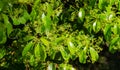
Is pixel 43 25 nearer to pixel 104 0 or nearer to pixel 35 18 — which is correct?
pixel 35 18

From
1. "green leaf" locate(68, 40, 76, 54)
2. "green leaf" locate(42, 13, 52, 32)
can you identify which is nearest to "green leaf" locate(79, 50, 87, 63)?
"green leaf" locate(68, 40, 76, 54)

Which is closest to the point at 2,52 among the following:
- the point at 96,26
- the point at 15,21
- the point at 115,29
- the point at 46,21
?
the point at 15,21

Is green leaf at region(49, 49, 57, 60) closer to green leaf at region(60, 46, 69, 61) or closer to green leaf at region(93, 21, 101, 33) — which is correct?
green leaf at region(60, 46, 69, 61)

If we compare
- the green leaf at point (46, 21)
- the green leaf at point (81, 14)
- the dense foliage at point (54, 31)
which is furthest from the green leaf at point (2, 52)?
the green leaf at point (81, 14)

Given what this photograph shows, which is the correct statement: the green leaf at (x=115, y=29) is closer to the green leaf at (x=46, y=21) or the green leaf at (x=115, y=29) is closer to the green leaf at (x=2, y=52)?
the green leaf at (x=46, y=21)

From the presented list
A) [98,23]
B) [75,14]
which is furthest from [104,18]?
[75,14]

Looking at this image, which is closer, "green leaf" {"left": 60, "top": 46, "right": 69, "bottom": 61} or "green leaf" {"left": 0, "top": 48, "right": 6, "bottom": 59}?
"green leaf" {"left": 60, "top": 46, "right": 69, "bottom": 61}

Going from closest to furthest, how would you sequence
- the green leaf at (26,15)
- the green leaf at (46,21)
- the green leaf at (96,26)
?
the green leaf at (46,21), the green leaf at (26,15), the green leaf at (96,26)

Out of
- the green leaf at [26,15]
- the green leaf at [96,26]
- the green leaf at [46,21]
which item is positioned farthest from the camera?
the green leaf at [96,26]

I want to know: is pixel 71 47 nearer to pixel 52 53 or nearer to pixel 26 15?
pixel 52 53
